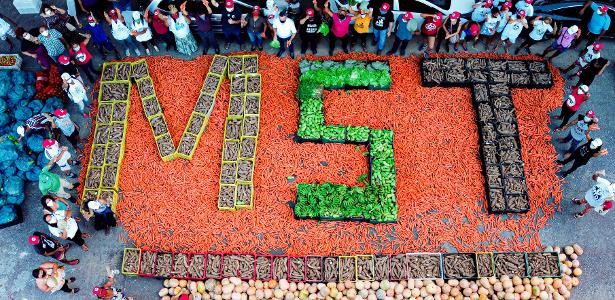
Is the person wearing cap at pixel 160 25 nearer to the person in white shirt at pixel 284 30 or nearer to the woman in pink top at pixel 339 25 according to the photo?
the person in white shirt at pixel 284 30

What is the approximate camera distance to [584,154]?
11.3 m

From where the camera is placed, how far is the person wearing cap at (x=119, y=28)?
41.4 feet

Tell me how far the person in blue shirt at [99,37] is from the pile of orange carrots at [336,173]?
50.3 inches

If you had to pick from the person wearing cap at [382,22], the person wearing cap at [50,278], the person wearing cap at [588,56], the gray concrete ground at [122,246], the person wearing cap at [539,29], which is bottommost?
the gray concrete ground at [122,246]

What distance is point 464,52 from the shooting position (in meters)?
14.0

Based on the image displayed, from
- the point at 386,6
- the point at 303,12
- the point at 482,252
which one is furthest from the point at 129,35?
the point at 482,252

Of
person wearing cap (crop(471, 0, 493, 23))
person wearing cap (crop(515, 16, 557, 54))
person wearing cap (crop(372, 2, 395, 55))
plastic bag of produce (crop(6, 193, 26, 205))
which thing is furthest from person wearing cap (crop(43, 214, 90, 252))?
person wearing cap (crop(515, 16, 557, 54))

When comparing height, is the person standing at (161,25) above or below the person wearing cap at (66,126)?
above

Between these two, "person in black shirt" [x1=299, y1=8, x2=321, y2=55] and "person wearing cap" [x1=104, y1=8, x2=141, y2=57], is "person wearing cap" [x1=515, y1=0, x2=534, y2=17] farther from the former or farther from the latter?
"person wearing cap" [x1=104, y1=8, x2=141, y2=57]

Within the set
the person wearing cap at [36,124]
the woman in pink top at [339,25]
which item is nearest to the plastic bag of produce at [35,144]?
the person wearing cap at [36,124]

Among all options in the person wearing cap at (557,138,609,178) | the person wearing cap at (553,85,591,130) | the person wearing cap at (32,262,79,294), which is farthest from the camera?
the person wearing cap at (553,85,591,130)

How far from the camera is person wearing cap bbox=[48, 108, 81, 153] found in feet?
37.4

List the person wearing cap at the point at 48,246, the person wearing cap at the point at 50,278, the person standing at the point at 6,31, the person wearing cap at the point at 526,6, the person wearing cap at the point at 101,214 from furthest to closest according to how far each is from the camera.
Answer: the person standing at the point at 6,31 → the person wearing cap at the point at 526,6 → the person wearing cap at the point at 101,214 → the person wearing cap at the point at 48,246 → the person wearing cap at the point at 50,278

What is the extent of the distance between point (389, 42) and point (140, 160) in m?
7.72
